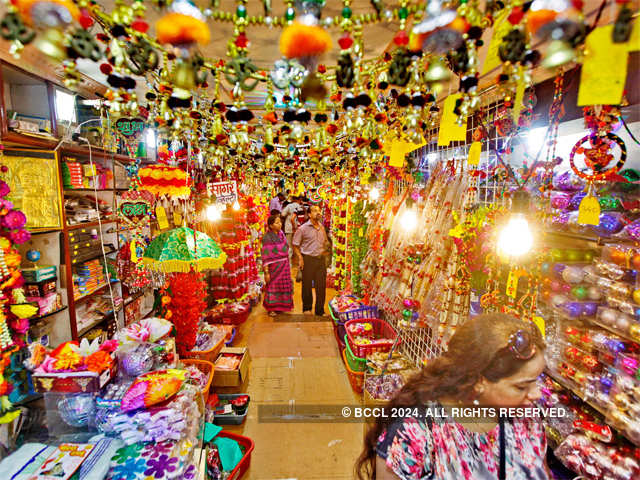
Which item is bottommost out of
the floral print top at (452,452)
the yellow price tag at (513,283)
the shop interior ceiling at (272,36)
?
the floral print top at (452,452)

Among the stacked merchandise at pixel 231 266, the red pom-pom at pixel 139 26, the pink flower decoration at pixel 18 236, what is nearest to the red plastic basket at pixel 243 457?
the pink flower decoration at pixel 18 236

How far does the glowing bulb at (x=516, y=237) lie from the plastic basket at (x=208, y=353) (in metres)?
2.69

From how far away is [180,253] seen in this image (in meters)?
2.18

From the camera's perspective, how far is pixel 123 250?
10.2ft

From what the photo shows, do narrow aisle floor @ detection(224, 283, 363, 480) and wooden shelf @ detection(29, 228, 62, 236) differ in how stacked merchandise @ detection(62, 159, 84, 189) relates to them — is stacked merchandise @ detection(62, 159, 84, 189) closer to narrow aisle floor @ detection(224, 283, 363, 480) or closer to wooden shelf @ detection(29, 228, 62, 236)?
wooden shelf @ detection(29, 228, 62, 236)

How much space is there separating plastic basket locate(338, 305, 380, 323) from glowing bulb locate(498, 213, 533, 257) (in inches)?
92.8

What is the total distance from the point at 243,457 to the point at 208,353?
48.5 inches

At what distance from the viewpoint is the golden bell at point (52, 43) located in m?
0.68

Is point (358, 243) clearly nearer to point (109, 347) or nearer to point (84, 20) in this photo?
point (109, 347)

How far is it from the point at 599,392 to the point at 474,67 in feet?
5.45

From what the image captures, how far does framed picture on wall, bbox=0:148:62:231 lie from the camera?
80.3 inches

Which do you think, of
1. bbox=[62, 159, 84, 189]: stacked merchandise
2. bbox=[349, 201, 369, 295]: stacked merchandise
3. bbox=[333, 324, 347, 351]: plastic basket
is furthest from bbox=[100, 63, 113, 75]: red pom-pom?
bbox=[349, 201, 369, 295]: stacked merchandise

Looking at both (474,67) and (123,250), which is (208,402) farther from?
(474,67)

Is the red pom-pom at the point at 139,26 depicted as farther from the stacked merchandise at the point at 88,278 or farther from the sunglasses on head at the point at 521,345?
the stacked merchandise at the point at 88,278
